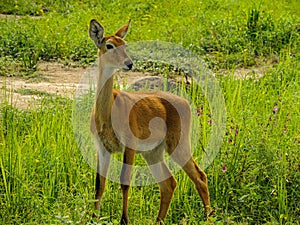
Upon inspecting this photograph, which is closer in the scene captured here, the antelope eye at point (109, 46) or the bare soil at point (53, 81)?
the antelope eye at point (109, 46)

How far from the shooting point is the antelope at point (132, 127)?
14.7 feet

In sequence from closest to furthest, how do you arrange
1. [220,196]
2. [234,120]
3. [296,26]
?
[220,196] < [234,120] < [296,26]

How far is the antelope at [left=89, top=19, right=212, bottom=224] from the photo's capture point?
4473 mm

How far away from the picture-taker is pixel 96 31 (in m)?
4.48

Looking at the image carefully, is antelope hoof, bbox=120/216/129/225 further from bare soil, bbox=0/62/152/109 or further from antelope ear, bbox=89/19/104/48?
bare soil, bbox=0/62/152/109

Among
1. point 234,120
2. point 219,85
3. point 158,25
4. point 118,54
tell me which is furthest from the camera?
point 158,25

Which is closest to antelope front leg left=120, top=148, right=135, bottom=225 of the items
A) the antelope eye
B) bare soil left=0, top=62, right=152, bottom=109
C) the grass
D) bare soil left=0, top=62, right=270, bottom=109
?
the grass

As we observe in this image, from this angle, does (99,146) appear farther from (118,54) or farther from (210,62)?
(210,62)

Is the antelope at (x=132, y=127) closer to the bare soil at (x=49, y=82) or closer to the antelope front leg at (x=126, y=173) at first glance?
the antelope front leg at (x=126, y=173)

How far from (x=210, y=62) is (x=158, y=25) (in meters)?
2.68

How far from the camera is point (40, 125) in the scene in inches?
246

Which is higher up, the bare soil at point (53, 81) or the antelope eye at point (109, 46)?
the antelope eye at point (109, 46)

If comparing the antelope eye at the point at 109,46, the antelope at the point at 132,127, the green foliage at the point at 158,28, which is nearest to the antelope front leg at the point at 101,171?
the antelope at the point at 132,127

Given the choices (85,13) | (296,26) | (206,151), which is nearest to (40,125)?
(206,151)
